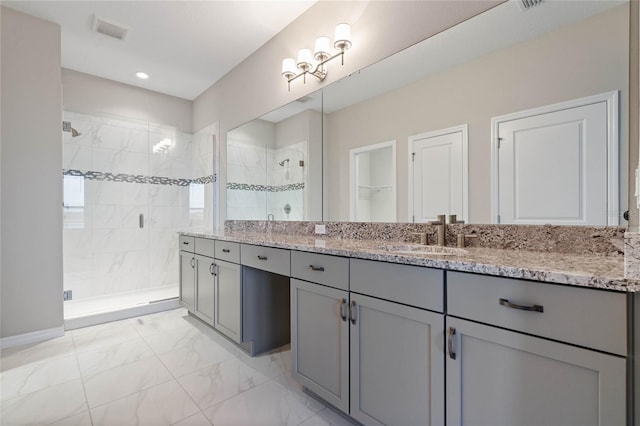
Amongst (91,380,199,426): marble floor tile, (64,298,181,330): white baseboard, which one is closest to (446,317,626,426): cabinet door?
(91,380,199,426): marble floor tile

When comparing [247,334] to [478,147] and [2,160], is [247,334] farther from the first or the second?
[2,160]

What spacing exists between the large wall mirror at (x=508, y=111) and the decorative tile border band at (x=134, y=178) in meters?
2.50

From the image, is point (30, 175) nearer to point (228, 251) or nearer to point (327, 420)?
point (228, 251)

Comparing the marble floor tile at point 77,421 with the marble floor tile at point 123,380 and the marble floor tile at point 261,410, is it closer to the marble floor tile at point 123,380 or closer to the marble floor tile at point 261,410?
the marble floor tile at point 123,380

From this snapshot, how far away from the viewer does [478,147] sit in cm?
144

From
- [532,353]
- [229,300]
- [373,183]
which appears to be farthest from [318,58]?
[532,353]

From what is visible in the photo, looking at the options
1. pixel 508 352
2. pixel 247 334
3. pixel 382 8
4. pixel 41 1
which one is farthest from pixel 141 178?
pixel 508 352

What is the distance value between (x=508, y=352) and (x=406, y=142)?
1180 mm

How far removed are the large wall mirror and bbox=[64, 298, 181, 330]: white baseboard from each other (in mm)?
2600

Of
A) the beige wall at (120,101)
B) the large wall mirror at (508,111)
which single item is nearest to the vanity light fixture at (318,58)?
the large wall mirror at (508,111)

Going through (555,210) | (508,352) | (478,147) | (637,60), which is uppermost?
(637,60)

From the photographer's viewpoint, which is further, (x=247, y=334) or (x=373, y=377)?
(x=247, y=334)

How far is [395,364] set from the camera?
1.16 meters

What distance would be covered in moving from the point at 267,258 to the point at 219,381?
78 centimetres
